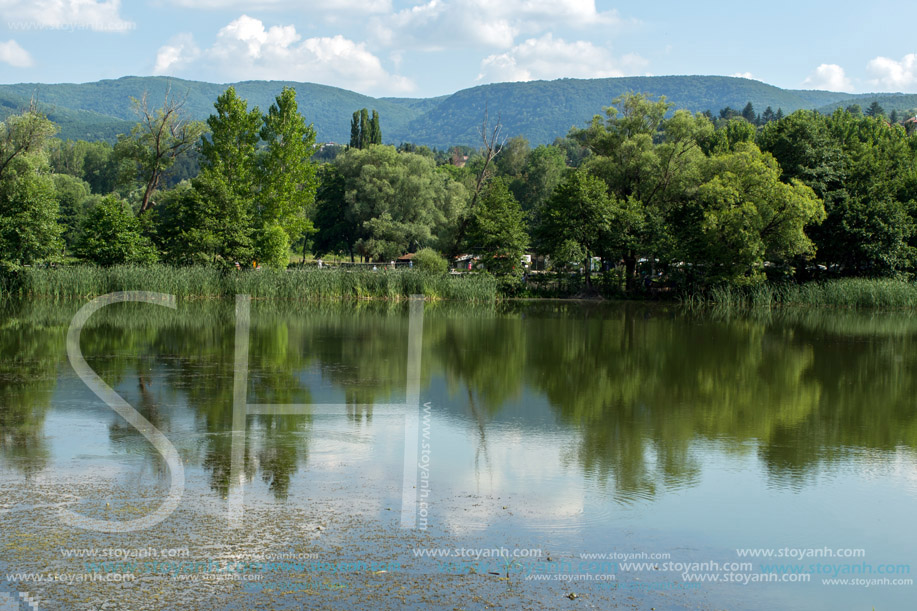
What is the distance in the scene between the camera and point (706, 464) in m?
10.6

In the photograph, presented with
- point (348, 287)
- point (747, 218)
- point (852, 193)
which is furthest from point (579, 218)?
point (852, 193)

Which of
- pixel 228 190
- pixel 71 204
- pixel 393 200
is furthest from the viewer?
pixel 71 204

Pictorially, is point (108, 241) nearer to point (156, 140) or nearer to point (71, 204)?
point (156, 140)

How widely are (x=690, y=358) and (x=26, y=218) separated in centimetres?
2727

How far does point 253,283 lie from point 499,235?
40.4 feet

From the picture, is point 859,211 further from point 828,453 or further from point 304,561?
point 304,561

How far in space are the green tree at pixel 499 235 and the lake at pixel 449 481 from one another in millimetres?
21983

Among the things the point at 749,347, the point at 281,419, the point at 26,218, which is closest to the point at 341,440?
the point at 281,419

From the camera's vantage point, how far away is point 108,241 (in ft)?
121

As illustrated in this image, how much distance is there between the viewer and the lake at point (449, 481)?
686 cm

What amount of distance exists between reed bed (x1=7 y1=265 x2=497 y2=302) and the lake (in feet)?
47.5

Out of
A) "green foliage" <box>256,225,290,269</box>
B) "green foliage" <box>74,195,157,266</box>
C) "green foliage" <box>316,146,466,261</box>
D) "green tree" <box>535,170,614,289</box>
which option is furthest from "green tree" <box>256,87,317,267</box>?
"green tree" <box>535,170,614,289</box>

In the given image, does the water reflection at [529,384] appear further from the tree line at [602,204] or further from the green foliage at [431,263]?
the green foliage at [431,263]

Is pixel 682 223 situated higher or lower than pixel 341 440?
higher
